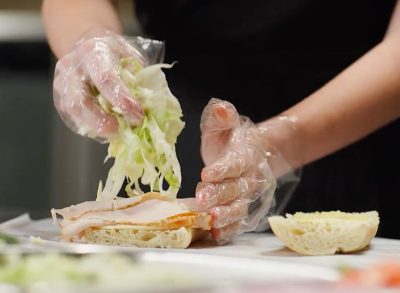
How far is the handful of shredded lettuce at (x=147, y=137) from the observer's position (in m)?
1.49

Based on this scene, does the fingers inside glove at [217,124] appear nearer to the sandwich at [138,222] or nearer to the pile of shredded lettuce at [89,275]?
the sandwich at [138,222]

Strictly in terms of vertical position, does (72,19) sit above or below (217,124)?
above

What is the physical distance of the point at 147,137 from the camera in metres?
1.50

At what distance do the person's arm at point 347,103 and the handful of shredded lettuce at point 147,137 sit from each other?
31cm

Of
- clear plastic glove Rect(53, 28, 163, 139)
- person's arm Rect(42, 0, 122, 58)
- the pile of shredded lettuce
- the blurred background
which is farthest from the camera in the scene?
the blurred background

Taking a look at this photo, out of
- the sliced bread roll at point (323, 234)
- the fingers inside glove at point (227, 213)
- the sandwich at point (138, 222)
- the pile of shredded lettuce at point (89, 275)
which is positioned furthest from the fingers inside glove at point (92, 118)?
the pile of shredded lettuce at point (89, 275)

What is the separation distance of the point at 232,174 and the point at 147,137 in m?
0.18

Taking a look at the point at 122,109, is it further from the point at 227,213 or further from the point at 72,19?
the point at 72,19

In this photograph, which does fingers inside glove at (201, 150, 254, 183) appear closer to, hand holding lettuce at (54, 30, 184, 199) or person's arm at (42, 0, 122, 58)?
hand holding lettuce at (54, 30, 184, 199)

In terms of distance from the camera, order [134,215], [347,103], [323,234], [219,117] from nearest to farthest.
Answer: [323,234], [134,215], [219,117], [347,103]

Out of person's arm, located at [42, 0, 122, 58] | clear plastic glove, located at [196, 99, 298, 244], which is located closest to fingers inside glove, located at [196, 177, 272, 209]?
clear plastic glove, located at [196, 99, 298, 244]

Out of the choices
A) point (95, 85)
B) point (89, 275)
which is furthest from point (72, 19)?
point (89, 275)

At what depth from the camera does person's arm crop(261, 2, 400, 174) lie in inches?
68.6

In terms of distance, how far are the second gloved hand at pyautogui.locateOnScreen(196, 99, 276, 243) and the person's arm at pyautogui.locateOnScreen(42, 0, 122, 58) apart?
420 mm
